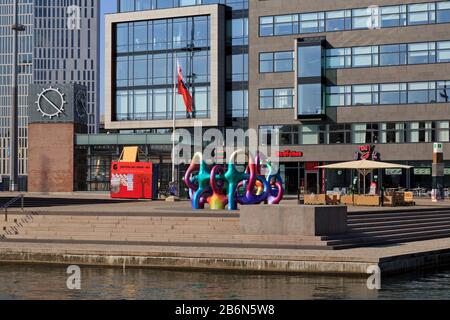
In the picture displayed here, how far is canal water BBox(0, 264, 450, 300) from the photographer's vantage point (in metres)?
19.8

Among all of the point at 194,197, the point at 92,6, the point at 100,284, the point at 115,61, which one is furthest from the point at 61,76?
the point at 100,284

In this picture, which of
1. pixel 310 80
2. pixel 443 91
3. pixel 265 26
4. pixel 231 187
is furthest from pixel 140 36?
pixel 231 187

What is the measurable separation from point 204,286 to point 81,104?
54.8 m

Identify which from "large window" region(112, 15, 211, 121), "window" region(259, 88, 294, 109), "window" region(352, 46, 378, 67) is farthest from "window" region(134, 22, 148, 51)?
"window" region(352, 46, 378, 67)

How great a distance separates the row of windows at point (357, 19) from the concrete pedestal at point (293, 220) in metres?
41.3

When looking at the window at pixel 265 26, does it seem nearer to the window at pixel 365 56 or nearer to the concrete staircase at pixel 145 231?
the window at pixel 365 56

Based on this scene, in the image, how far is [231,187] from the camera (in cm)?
3488

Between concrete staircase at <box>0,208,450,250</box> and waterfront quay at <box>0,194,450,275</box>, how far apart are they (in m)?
0.04

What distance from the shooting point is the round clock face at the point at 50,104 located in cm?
7275

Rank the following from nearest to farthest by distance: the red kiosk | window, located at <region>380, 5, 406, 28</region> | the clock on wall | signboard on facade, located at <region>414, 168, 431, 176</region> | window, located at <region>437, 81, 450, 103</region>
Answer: the red kiosk
window, located at <region>437, 81, 450, 103</region>
signboard on facade, located at <region>414, 168, 431, 176</region>
window, located at <region>380, 5, 406, 28</region>
the clock on wall

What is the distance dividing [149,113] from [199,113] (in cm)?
546

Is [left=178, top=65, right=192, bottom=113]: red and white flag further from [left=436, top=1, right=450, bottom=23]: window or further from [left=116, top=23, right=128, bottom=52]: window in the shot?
[left=436, top=1, right=450, bottom=23]: window
